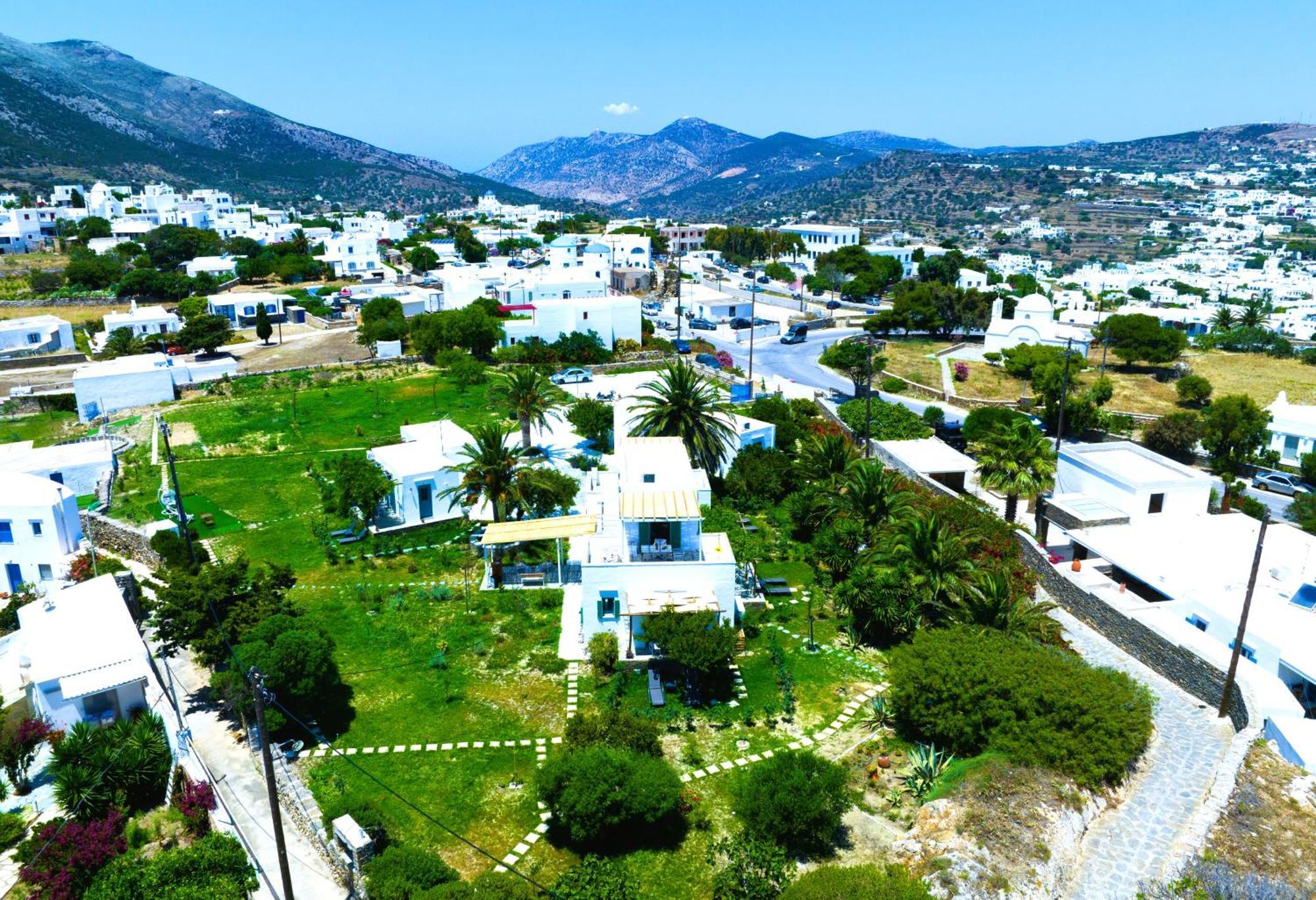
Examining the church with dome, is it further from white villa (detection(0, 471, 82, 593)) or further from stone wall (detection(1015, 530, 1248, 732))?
white villa (detection(0, 471, 82, 593))

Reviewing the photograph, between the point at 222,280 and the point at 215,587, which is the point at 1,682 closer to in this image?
the point at 215,587

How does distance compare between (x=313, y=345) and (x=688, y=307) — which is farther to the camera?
(x=688, y=307)

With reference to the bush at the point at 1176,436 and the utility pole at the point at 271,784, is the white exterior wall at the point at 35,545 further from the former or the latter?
the bush at the point at 1176,436

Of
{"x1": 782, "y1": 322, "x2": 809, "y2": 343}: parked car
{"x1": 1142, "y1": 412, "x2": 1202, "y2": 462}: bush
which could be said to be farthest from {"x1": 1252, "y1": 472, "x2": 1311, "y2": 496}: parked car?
{"x1": 782, "y1": 322, "x2": 809, "y2": 343}: parked car

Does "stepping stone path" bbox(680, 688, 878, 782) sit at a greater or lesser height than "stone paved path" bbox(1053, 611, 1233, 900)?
lesser

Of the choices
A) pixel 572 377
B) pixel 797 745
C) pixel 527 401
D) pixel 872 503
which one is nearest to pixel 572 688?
pixel 797 745

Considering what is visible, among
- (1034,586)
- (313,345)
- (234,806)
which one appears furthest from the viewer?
(313,345)

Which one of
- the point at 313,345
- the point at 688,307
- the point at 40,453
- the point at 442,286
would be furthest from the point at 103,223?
the point at 40,453
